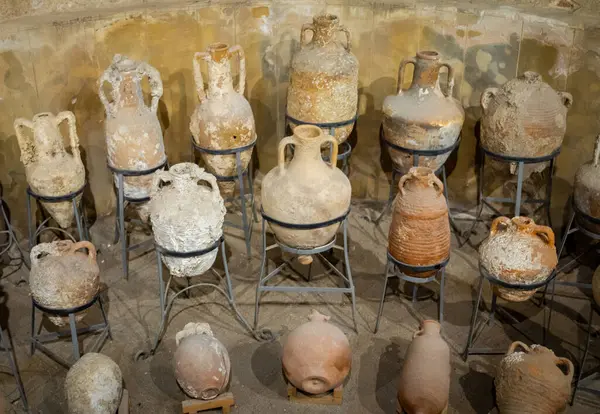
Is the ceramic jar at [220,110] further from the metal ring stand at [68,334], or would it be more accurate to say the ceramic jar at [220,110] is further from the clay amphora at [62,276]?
the metal ring stand at [68,334]

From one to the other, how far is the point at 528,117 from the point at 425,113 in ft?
2.68

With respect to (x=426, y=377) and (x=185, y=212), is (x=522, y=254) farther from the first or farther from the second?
(x=185, y=212)

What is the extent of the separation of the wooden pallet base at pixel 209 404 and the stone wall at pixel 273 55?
2.67m

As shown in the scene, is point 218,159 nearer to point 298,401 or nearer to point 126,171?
point 126,171

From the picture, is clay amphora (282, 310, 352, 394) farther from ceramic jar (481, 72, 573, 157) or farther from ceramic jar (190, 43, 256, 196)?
ceramic jar (481, 72, 573, 157)

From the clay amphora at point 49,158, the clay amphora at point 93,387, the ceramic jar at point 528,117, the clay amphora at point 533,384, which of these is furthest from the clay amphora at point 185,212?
the ceramic jar at point 528,117

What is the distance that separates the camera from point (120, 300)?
5.55 metres

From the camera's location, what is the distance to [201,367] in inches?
168

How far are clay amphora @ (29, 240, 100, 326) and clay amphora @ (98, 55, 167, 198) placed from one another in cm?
106

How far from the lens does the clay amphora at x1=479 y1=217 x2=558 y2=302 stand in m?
4.44

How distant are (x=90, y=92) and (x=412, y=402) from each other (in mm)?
3863


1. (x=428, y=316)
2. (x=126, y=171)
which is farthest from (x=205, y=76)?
(x=428, y=316)

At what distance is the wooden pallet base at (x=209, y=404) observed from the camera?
14.4 ft

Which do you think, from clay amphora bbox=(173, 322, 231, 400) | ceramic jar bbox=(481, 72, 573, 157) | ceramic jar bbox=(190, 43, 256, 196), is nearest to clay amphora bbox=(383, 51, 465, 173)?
ceramic jar bbox=(481, 72, 573, 157)
